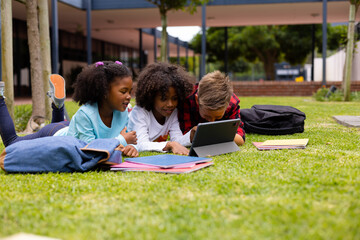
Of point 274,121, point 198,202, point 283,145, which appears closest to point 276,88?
point 274,121

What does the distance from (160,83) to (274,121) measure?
1.79m

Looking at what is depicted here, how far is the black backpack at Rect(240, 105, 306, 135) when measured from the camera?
4.52 meters

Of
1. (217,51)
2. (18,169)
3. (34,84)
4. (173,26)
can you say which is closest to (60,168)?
(18,169)

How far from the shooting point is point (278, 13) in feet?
51.0

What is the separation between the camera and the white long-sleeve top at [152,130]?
137 inches

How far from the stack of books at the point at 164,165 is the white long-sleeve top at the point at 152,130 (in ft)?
2.11

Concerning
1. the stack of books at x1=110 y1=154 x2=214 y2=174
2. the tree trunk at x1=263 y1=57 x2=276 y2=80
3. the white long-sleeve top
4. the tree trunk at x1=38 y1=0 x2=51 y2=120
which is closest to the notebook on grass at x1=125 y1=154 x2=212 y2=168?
the stack of books at x1=110 y1=154 x2=214 y2=174

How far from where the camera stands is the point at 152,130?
370cm

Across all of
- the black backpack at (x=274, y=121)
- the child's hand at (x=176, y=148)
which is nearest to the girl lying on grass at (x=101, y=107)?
the child's hand at (x=176, y=148)

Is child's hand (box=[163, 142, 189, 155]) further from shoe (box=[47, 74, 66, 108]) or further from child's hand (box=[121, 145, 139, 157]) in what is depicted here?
shoe (box=[47, 74, 66, 108])

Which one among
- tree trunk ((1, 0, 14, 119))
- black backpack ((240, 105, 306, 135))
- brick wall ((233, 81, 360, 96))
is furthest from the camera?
brick wall ((233, 81, 360, 96))

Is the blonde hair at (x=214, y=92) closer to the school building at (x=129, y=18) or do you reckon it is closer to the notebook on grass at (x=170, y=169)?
the notebook on grass at (x=170, y=169)

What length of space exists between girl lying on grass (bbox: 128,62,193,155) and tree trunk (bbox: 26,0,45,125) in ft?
8.97

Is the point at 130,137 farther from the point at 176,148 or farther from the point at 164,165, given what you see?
the point at 164,165
